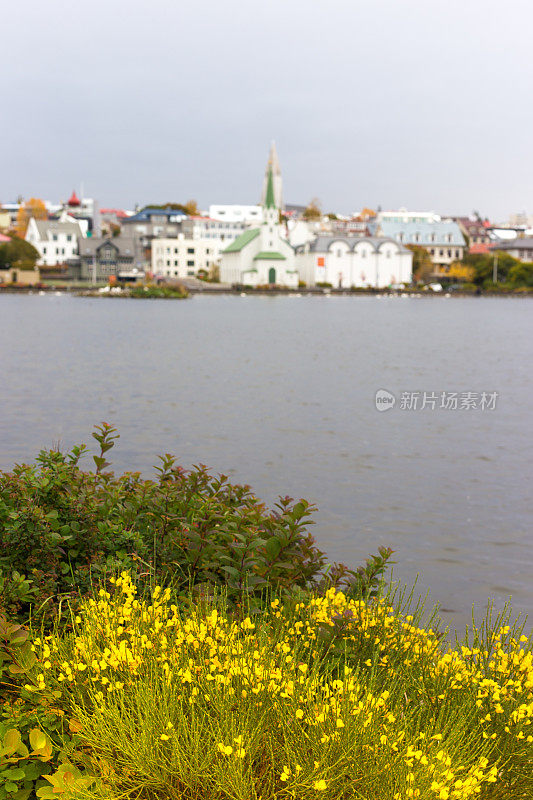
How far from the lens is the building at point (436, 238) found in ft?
543

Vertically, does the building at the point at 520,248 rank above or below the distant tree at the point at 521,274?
above

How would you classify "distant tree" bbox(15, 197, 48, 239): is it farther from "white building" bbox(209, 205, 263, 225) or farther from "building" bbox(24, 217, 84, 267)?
"white building" bbox(209, 205, 263, 225)

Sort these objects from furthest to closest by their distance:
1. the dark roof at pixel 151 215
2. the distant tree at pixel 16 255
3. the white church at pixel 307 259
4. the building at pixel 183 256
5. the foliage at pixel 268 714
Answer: the dark roof at pixel 151 215, the building at pixel 183 256, the white church at pixel 307 259, the distant tree at pixel 16 255, the foliage at pixel 268 714

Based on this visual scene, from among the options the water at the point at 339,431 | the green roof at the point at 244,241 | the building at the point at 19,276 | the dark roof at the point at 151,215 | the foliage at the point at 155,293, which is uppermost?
the dark roof at the point at 151,215

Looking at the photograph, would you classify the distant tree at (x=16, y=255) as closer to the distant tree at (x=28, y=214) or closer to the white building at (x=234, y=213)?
the distant tree at (x=28, y=214)

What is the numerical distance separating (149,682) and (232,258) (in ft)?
472

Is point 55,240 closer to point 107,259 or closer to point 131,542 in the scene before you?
point 107,259

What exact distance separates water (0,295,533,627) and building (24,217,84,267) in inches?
4405

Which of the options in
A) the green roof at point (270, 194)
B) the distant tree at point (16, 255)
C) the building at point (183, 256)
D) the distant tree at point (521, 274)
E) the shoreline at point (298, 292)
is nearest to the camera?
the shoreline at point (298, 292)

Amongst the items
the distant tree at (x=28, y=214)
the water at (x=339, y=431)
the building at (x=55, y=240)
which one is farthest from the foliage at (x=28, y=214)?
the water at (x=339, y=431)

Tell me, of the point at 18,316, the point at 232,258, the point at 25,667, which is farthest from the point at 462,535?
the point at 232,258

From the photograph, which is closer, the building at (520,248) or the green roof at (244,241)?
the green roof at (244,241)

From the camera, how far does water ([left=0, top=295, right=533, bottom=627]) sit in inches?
392

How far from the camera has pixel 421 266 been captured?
516ft
